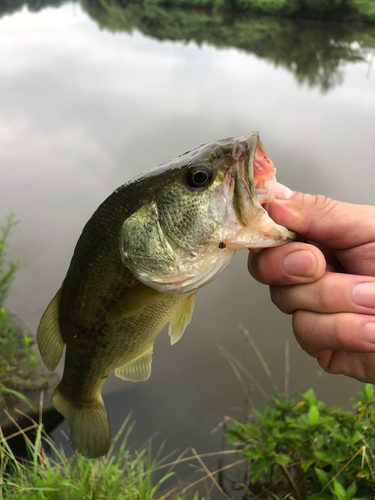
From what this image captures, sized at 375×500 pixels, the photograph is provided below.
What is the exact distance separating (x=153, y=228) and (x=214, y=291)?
399 cm

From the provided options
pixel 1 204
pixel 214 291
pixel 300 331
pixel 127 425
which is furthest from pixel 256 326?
pixel 1 204

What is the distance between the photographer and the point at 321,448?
2.16 m

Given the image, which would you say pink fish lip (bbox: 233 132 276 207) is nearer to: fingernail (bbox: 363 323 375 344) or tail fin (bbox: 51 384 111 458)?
fingernail (bbox: 363 323 375 344)

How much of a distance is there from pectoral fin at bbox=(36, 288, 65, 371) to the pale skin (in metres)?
0.95

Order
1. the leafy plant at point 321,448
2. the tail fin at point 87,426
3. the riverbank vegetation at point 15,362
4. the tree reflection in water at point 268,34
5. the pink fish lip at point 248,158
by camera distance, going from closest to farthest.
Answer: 1. the pink fish lip at point 248,158
2. the tail fin at point 87,426
3. the leafy plant at point 321,448
4. the riverbank vegetation at point 15,362
5. the tree reflection in water at point 268,34

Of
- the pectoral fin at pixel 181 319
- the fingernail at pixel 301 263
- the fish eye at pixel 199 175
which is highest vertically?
the fish eye at pixel 199 175

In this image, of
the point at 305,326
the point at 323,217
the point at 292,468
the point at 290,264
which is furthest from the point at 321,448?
the point at 323,217

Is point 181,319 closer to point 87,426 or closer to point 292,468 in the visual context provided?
point 87,426

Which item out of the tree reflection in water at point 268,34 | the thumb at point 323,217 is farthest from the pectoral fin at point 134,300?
the tree reflection in water at point 268,34

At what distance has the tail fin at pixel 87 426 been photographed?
69.4 inches

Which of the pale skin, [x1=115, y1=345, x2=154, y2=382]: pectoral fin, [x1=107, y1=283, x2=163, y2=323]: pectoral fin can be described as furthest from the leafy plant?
[x1=107, y1=283, x2=163, y2=323]: pectoral fin

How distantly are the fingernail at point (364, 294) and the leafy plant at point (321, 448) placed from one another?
37.8 inches

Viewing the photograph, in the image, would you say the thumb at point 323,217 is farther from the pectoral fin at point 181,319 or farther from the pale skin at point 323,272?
the pectoral fin at point 181,319

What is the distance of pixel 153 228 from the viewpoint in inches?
52.2
